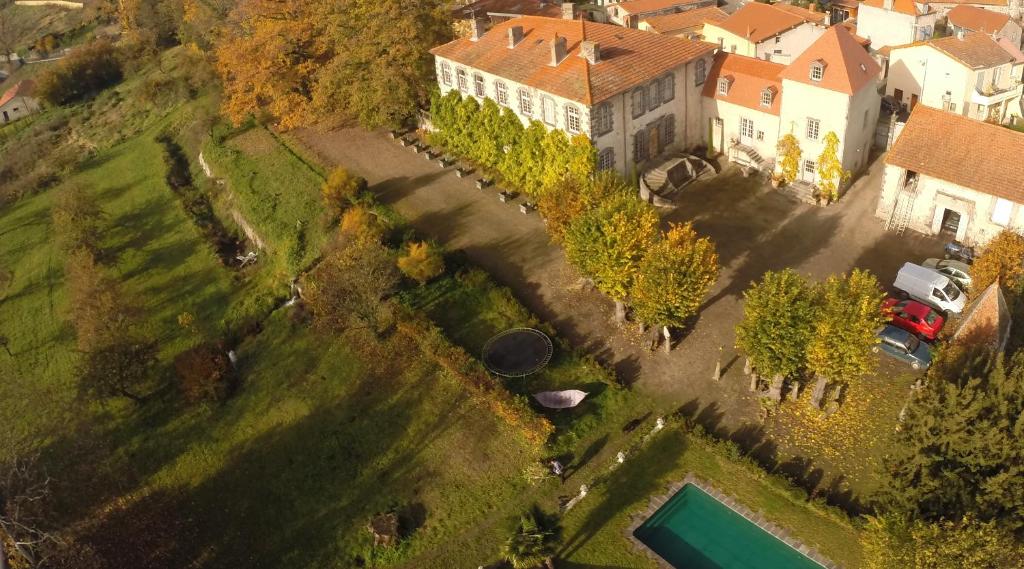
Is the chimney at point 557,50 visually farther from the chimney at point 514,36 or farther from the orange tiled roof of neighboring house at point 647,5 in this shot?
the orange tiled roof of neighboring house at point 647,5

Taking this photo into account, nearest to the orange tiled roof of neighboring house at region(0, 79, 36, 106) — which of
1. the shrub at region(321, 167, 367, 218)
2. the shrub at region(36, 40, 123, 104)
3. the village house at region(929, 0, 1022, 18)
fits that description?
the shrub at region(36, 40, 123, 104)

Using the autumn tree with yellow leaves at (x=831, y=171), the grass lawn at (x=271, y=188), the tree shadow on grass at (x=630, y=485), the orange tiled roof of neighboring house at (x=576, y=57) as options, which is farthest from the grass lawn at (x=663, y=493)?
the grass lawn at (x=271, y=188)

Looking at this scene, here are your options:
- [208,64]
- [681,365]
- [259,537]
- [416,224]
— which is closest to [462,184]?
[416,224]

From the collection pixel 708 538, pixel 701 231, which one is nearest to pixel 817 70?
pixel 701 231

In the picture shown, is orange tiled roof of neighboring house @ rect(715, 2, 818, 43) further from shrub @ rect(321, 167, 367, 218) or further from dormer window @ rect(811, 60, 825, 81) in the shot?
shrub @ rect(321, 167, 367, 218)

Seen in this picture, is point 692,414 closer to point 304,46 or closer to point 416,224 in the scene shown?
point 416,224

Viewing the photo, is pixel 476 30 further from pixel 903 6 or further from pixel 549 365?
pixel 903 6
